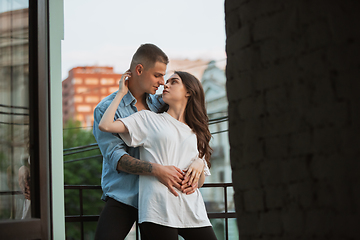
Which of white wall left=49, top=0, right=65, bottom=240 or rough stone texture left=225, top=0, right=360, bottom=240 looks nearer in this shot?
rough stone texture left=225, top=0, right=360, bottom=240

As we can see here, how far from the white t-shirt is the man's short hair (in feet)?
1.05

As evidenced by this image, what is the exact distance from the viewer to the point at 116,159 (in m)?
2.15

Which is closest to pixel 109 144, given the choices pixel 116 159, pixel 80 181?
pixel 116 159

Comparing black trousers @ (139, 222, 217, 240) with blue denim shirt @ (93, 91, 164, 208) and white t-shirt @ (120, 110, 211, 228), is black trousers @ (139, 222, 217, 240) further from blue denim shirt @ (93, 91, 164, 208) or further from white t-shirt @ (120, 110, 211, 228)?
blue denim shirt @ (93, 91, 164, 208)

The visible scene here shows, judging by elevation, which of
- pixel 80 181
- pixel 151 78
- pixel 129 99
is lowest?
pixel 80 181

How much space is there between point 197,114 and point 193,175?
0.42 m

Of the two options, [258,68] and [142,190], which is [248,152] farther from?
[142,190]

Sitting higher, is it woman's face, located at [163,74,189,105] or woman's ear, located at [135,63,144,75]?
woman's ear, located at [135,63,144,75]

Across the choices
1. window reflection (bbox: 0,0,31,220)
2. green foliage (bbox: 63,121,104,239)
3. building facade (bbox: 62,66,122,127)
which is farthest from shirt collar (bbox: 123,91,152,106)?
building facade (bbox: 62,66,122,127)

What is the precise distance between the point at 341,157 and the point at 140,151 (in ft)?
4.27

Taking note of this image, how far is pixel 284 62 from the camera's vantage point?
1260 millimetres

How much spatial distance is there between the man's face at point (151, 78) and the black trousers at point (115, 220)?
695mm

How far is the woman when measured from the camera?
6.74ft

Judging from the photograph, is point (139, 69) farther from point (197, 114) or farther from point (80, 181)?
point (80, 181)
